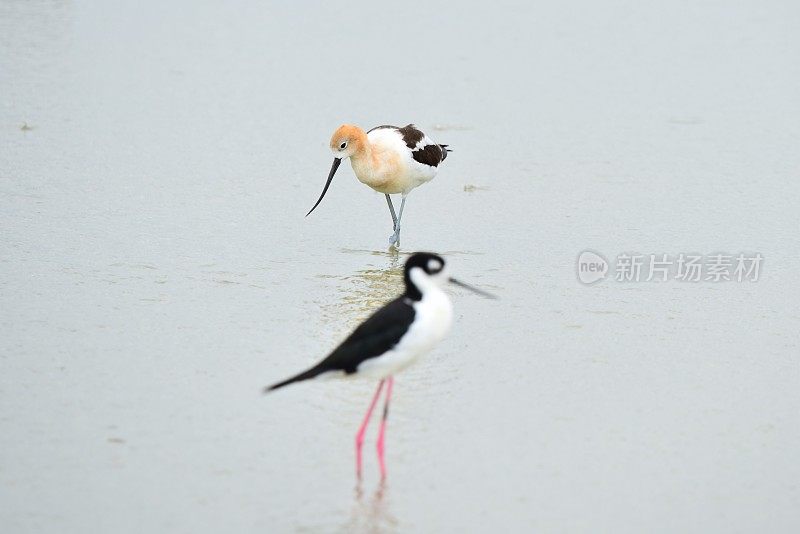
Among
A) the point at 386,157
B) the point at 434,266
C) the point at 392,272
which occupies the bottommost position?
the point at 392,272

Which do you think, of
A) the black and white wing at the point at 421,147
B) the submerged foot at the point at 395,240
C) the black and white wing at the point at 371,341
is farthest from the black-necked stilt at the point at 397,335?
the black and white wing at the point at 421,147

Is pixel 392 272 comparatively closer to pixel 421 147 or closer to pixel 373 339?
pixel 421 147

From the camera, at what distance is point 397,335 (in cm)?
465

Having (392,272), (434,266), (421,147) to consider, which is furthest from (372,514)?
(421,147)

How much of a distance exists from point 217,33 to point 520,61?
3255mm

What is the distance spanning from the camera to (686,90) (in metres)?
11.6

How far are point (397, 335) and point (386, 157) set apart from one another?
384 cm

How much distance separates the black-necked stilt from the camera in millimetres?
4641

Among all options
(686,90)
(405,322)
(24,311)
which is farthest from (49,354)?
(686,90)

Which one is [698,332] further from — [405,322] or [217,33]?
[217,33]

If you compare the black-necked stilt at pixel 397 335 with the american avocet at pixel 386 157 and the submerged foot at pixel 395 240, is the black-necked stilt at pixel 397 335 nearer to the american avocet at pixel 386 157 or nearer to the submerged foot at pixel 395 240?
the submerged foot at pixel 395 240

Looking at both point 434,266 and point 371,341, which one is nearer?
point 371,341

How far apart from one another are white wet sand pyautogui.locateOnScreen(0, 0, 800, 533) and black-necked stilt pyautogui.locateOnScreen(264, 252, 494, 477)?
1.13ft

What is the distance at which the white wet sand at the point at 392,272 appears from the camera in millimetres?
4539
